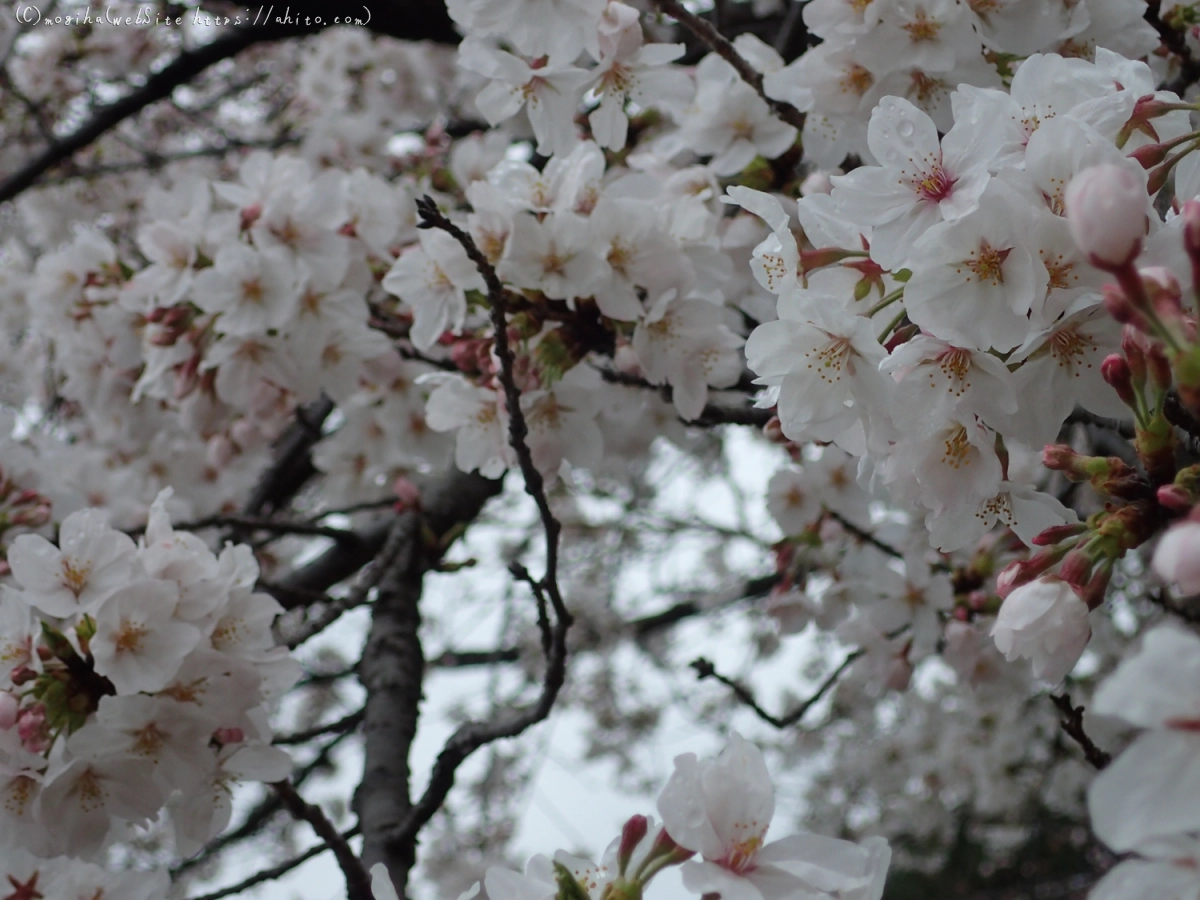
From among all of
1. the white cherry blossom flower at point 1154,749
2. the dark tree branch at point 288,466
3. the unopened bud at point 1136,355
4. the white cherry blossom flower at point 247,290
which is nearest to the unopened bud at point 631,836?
the white cherry blossom flower at point 1154,749

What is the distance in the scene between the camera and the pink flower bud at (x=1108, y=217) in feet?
2.22

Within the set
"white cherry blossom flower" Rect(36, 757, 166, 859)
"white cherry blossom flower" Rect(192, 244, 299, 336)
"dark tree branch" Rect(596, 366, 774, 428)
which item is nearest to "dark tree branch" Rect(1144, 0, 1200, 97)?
"dark tree branch" Rect(596, 366, 774, 428)

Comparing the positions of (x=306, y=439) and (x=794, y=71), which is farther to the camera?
(x=306, y=439)

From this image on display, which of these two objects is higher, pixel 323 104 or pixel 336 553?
pixel 323 104

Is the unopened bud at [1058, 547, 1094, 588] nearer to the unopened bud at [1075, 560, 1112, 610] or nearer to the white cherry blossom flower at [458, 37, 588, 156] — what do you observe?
the unopened bud at [1075, 560, 1112, 610]

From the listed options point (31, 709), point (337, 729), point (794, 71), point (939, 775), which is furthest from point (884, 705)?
point (31, 709)

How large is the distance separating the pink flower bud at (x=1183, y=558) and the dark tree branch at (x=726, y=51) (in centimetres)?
119

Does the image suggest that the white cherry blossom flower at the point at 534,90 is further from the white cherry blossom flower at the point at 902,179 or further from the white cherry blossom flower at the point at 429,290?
the white cherry blossom flower at the point at 902,179

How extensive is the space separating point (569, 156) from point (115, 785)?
3.88 ft

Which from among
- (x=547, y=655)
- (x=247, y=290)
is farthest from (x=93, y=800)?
(x=247, y=290)

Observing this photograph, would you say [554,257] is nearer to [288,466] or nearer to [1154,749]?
[1154,749]

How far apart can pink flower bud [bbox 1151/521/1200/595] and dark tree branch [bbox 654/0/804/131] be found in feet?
3.91

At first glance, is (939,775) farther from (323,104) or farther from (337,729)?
(323,104)

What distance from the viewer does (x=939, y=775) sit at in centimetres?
482
